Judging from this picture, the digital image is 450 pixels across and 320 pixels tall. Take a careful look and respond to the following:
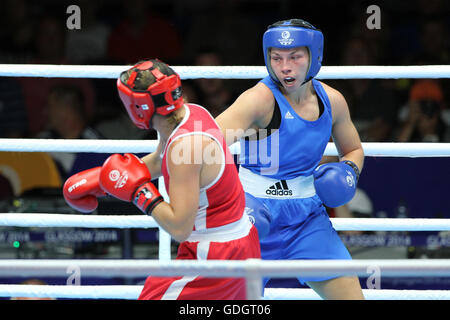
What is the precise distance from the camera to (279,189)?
2328 mm

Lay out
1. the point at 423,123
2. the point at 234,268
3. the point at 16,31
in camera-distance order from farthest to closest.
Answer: the point at 16,31
the point at 423,123
the point at 234,268

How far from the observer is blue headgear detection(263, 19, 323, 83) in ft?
7.39

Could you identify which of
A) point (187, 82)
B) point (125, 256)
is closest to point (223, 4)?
point (187, 82)

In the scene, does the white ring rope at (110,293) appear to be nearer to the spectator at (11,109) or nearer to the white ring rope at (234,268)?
Result: the white ring rope at (234,268)

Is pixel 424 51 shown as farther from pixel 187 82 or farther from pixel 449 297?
pixel 449 297

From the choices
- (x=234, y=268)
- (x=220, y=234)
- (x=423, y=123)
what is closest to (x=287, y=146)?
(x=220, y=234)

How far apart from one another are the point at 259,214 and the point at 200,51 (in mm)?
2665

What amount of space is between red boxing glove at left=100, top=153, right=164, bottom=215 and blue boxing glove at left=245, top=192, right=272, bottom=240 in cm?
38

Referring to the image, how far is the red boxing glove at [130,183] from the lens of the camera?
194 cm

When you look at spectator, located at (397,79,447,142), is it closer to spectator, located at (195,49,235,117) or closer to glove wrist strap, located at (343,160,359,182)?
spectator, located at (195,49,235,117)

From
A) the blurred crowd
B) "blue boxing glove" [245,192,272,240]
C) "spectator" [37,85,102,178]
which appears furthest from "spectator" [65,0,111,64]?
"blue boxing glove" [245,192,272,240]

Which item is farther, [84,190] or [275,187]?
[275,187]

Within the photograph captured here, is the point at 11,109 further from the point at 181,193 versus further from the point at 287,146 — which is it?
the point at 181,193
